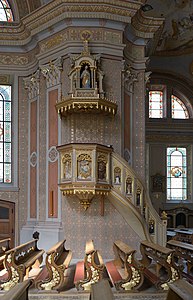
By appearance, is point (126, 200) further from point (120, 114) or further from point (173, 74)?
point (173, 74)

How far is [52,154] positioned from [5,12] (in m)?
5.75

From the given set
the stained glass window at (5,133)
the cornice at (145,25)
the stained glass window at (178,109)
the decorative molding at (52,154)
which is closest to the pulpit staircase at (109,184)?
the decorative molding at (52,154)

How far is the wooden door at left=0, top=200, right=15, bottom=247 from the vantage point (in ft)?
48.2

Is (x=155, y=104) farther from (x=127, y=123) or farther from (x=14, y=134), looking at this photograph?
(x=14, y=134)

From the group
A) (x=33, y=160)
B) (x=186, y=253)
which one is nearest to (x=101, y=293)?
(x=186, y=253)

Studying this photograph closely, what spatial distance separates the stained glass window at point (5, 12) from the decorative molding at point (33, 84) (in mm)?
2415

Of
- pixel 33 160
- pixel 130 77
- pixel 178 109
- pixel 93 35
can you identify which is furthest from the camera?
pixel 178 109

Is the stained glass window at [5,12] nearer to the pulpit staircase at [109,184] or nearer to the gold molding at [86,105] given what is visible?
the gold molding at [86,105]

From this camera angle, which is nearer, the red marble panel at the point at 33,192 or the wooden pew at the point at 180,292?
the wooden pew at the point at 180,292

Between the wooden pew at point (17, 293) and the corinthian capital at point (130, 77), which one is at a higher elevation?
the corinthian capital at point (130, 77)

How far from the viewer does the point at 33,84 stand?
48.5 feet

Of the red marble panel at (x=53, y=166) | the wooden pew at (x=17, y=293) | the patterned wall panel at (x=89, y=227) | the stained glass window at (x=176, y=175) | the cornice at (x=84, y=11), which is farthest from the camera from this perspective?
the stained glass window at (x=176, y=175)

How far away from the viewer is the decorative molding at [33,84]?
14400 mm

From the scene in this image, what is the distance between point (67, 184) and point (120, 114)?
283 centimetres
